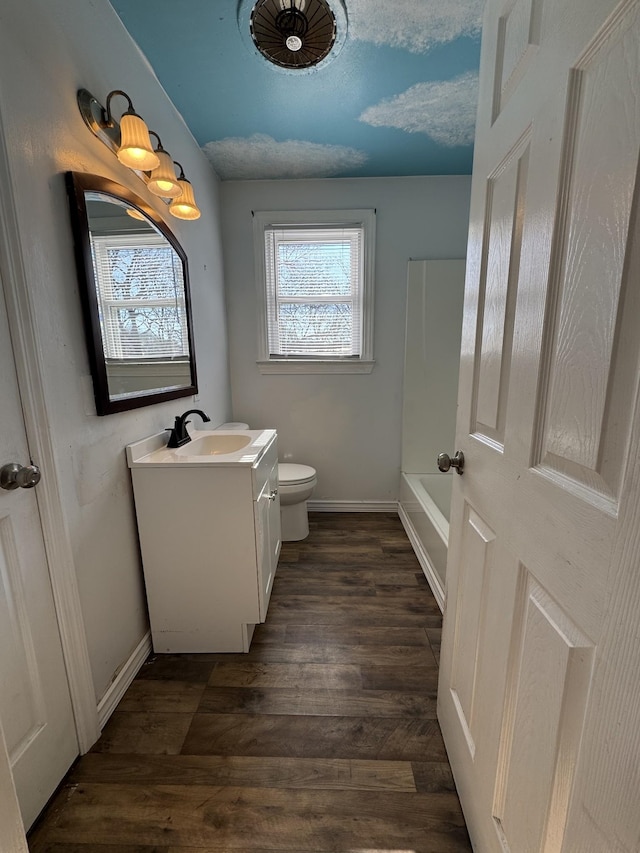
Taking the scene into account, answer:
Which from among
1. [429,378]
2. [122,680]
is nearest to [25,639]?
[122,680]

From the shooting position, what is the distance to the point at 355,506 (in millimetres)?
2871

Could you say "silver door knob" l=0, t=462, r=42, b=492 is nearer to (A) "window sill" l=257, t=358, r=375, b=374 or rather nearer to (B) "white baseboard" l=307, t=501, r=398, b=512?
(A) "window sill" l=257, t=358, r=375, b=374

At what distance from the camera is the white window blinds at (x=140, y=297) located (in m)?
1.22

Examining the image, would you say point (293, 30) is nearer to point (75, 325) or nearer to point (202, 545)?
point (75, 325)

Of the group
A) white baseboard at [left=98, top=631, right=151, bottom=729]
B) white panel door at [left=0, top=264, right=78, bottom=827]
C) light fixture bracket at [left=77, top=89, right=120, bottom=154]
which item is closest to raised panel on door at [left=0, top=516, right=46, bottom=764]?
white panel door at [left=0, top=264, right=78, bottom=827]

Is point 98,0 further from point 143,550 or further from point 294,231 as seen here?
point 143,550

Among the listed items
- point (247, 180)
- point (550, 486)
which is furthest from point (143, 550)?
point (247, 180)

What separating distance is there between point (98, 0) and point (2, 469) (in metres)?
1.59

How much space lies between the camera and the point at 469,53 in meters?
1.47

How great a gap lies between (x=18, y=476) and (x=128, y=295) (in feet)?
2.66

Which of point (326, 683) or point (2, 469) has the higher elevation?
point (2, 469)

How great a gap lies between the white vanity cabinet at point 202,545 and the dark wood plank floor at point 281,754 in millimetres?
129

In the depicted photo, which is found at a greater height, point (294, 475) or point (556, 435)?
point (556, 435)

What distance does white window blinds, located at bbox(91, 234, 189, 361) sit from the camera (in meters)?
1.22
